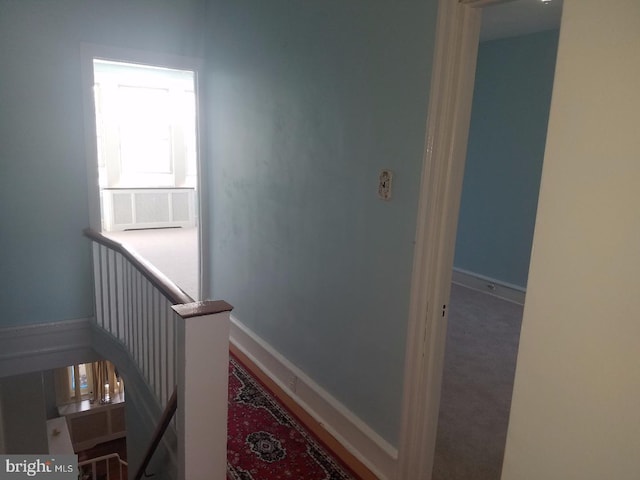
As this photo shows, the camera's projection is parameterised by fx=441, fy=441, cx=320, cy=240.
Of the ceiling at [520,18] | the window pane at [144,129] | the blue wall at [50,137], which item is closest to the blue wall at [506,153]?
the ceiling at [520,18]

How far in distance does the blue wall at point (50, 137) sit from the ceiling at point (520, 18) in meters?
2.54

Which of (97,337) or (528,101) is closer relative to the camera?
(97,337)

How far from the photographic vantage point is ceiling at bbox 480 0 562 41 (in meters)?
3.54

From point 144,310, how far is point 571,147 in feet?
7.81

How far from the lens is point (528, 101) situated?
4465 millimetres

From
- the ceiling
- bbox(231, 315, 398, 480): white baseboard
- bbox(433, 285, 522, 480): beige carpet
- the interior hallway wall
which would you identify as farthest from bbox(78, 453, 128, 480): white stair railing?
the ceiling

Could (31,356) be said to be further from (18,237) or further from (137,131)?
(137,131)

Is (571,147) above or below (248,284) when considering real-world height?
above

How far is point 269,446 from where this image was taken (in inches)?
91.6

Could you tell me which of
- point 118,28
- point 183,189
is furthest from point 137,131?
point 118,28

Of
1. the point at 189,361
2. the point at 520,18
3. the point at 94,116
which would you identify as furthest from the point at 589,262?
the point at 520,18

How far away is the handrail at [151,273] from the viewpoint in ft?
6.13

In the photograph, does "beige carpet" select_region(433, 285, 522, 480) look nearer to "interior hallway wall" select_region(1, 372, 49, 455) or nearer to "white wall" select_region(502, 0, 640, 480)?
"white wall" select_region(502, 0, 640, 480)

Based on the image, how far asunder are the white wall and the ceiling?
3.17m
